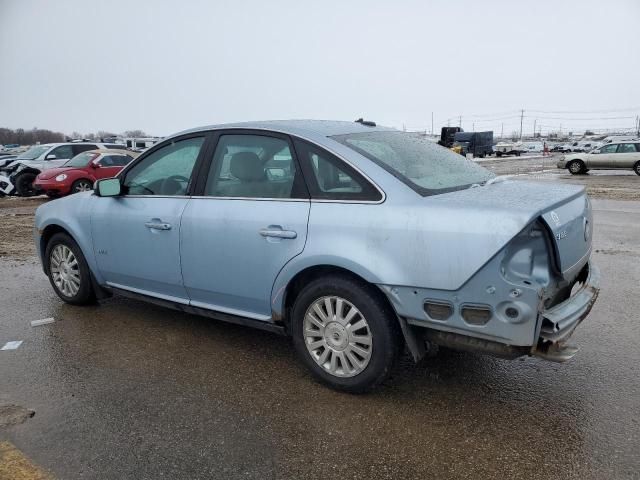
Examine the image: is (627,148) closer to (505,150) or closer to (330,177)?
(330,177)

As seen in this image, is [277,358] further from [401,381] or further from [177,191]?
[177,191]

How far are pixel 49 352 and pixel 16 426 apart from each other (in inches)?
44.8

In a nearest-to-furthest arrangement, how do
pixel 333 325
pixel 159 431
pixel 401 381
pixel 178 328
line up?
pixel 159 431 → pixel 333 325 → pixel 401 381 → pixel 178 328

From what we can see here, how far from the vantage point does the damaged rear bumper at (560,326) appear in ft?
9.10

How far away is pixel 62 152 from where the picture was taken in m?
18.1

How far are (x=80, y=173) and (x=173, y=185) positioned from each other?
38.9 feet

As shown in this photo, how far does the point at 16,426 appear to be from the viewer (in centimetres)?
300

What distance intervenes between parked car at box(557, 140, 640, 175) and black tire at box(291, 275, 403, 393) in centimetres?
2362

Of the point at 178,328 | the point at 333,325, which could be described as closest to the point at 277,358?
the point at 333,325

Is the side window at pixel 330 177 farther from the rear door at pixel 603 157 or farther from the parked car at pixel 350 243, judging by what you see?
the rear door at pixel 603 157

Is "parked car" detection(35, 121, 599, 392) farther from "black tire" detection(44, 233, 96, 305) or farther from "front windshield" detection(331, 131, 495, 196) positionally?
"black tire" detection(44, 233, 96, 305)

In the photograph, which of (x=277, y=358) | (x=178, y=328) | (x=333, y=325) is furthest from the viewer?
(x=178, y=328)

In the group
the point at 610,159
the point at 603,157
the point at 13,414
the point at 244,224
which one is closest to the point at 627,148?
the point at 610,159

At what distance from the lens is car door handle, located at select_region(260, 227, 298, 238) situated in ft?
10.8
